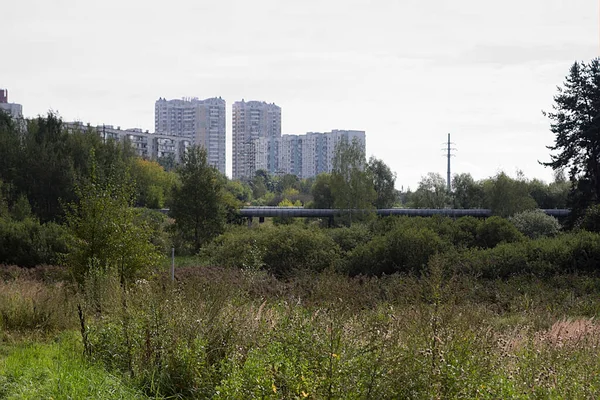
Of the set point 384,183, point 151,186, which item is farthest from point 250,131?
point 151,186

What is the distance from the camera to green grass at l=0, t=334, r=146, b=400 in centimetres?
556

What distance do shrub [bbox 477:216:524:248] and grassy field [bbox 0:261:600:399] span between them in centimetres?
1307

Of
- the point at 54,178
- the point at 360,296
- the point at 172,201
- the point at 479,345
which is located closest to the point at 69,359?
the point at 479,345

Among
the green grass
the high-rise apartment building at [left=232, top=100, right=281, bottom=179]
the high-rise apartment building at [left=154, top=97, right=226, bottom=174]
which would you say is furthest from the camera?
the high-rise apartment building at [left=232, top=100, right=281, bottom=179]

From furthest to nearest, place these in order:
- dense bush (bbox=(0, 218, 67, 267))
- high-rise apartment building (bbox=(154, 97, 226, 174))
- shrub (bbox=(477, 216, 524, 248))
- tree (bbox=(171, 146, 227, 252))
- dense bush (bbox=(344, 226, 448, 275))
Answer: high-rise apartment building (bbox=(154, 97, 226, 174)) < tree (bbox=(171, 146, 227, 252)) < shrub (bbox=(477, 216, 524, 248)) < dense bush (bbox=(0, 218, 67, 267)) < dense bush (bbox=(344, 226, 448, 275))

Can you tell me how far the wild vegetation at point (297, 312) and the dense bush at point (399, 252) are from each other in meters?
0.04

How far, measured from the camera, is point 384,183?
187 ft

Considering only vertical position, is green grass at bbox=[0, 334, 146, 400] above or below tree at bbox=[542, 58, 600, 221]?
below

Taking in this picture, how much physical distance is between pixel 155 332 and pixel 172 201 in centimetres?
2621

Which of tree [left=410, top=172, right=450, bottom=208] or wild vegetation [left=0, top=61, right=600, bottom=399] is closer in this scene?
wild vegetation [left=0, top=61, right=600, bottom=399]

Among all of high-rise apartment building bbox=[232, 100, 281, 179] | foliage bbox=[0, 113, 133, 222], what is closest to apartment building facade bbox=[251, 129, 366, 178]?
high-rise apartment building bbox=[232, 100, 281, 179]

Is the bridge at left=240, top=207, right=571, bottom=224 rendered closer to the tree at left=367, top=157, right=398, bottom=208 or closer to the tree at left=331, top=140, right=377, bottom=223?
the tree at left=331, top=140, right=377, bottom=223

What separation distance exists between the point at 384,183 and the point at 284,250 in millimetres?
37288

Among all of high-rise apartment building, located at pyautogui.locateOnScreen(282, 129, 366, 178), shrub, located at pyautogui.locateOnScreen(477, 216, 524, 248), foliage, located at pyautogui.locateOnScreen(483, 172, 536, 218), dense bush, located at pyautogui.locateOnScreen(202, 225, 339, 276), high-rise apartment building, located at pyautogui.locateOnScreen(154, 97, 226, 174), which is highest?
high-rise apartment building, located at pyautogui.locateOnScreen(154, 97, 226, 174)
